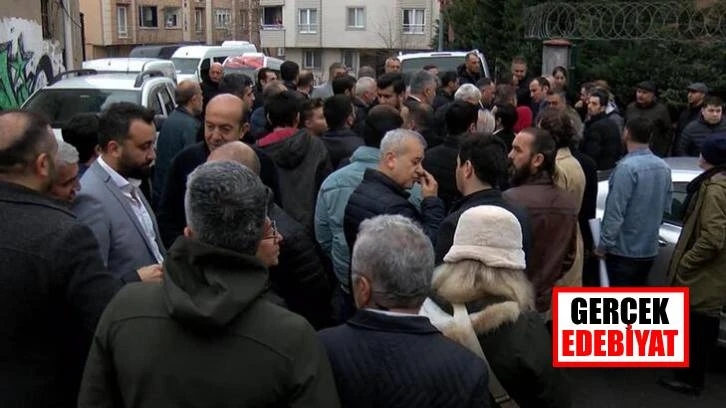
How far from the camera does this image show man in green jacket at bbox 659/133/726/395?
540 cm

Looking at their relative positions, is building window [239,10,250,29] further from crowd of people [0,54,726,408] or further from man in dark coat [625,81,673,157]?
crowd of people [0,54,726,408]

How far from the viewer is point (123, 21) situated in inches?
1978

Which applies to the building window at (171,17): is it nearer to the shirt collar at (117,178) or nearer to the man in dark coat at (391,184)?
the man in dark coat at (391,184)

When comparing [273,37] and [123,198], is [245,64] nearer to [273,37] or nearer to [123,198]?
[123,198]

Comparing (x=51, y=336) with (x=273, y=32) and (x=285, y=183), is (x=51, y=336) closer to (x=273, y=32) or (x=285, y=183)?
(x=285, y=183)

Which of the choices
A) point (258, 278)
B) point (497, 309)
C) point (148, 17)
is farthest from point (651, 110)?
point (148, 17)

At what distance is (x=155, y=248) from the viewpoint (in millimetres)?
3869

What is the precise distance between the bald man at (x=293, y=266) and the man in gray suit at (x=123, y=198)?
0.45 m

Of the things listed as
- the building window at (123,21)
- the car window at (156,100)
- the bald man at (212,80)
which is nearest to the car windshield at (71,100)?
the car window at (156,100)

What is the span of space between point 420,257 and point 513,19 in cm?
2047

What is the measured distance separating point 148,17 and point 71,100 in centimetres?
4481

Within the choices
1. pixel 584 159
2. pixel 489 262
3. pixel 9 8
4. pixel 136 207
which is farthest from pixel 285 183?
pixel 9 8

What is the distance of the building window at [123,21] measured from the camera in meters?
49.7

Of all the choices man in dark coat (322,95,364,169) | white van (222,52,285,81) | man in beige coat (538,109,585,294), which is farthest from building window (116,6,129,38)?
man in beige coat (538,109,585,294)
